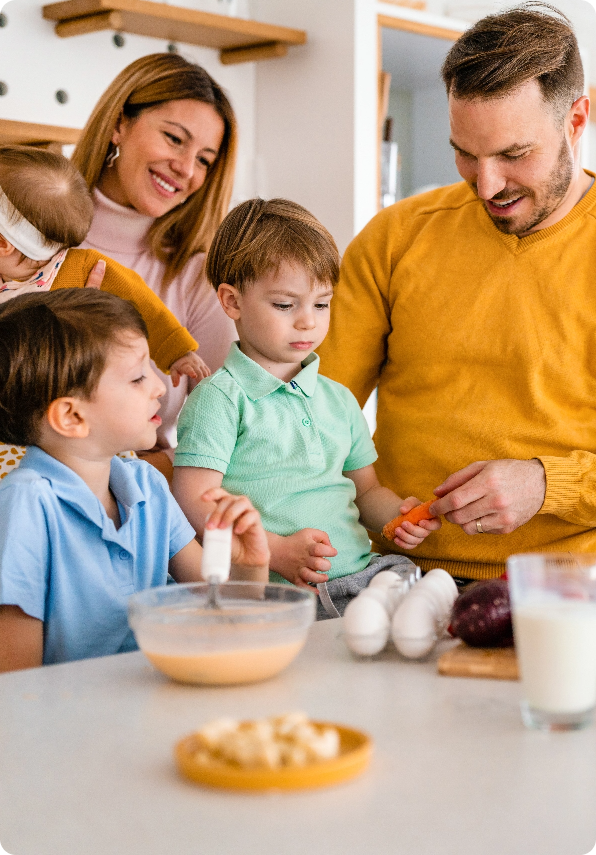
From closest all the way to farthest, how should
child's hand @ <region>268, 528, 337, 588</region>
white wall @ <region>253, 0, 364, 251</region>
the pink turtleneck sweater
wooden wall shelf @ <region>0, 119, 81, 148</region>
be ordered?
child's hand @ <region>268, 528, 337, 588</region> < the pink turtleneck sweater < wooden wall shelf @ <region>0, 119, 81, 148</region> < white wall @ <region>253, 0, 364, 251</region>

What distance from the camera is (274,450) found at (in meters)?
1.54

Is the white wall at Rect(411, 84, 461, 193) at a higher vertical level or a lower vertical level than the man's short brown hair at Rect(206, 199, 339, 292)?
higher

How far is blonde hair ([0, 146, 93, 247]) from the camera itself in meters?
1.65

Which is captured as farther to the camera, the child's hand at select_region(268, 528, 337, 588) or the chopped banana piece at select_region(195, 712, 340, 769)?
the child's hand at select_region(268, 528, 337, 588)

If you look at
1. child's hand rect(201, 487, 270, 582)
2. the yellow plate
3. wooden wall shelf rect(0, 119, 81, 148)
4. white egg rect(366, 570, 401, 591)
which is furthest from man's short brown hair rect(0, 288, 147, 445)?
wooden wall shelf rect(0, 119, 81, 148)

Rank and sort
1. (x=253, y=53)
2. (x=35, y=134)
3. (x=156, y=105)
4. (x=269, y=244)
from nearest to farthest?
(x=269, y=244)
(x=156, y=105)
(x=35, y=134)
(x=253, y=53)

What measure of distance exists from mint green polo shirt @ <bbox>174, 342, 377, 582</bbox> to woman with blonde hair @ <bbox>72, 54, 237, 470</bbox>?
1.70 feet

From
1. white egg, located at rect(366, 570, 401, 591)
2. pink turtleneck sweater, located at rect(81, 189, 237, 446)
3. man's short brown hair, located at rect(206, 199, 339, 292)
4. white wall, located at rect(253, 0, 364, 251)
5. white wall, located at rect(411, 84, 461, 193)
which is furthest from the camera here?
white wall, located at rect(411, 84, 461, 193)

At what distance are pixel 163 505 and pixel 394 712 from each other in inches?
24.0

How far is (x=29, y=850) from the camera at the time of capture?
63 centimetres

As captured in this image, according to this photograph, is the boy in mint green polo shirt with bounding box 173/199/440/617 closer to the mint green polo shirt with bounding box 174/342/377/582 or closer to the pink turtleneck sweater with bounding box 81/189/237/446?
the mint green polo shirt with bounding box 174/342/377/582

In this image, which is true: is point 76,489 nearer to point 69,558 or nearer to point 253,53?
point 69,558

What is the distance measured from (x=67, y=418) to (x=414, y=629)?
1.78 ft

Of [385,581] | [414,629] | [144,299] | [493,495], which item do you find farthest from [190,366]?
[414,629]
